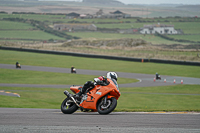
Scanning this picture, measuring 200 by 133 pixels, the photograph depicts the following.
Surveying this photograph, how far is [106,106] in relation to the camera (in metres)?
11.0

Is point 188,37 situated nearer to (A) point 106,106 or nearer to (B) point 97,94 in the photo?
(B) point 97,94

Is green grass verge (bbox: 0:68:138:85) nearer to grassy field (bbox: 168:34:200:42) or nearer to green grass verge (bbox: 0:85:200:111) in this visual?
green grass verge (bbox: 0:85:200:111)

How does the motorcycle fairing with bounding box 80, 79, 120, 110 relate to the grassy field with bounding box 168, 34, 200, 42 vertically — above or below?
above

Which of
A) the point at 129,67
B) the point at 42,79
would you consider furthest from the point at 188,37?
the point at 42,79

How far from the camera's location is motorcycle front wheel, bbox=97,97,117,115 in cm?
1083

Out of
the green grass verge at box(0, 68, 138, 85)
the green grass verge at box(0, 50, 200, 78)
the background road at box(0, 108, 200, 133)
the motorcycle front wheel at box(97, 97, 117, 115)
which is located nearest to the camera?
the background road at box(0, 108, 200, 133)

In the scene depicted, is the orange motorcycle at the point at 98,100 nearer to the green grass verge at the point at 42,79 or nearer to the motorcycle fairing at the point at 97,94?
the motorcycle fairing at the point at 97,94

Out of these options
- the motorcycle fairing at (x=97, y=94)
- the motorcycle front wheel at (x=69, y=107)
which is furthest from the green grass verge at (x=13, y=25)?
the motorcycle fairing at (x=97, y=94)

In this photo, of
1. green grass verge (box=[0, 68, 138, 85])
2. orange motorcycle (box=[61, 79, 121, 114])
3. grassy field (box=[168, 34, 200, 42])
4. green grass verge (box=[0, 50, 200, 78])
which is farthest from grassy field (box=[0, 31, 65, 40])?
orange motorcycle (box=[61, 79, 121, 114])

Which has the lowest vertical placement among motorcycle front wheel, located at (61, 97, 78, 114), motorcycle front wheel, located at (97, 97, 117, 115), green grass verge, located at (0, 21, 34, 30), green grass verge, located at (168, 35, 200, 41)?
green grass verge, located at (168, 35, 200, 41)

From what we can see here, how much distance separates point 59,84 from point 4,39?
55864mm

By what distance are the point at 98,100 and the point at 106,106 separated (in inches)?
17.4

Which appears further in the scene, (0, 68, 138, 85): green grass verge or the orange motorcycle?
(0, 68, 138, 85): green grass verge

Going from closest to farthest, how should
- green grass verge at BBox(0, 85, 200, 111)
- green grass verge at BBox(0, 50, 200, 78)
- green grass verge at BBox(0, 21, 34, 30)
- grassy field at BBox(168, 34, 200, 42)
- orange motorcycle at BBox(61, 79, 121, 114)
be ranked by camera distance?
orange motorcycle at BBox(61, 79, 121, 114)
green grass verge at BBox(0, 85, 200, 111)
green grass verge at BBox(0, 50, 200, 78)
green grass verge at BBox(0, 21, 34, 30)
grassy field at BBox(168, 34, 200, 42)
